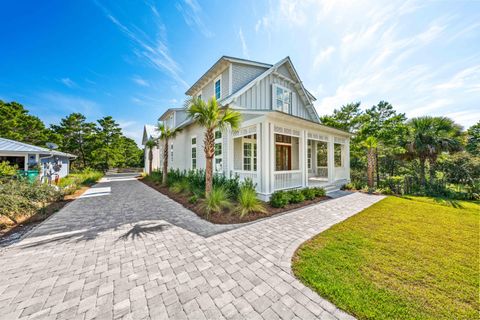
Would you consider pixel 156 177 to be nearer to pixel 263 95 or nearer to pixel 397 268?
pixel 263 95

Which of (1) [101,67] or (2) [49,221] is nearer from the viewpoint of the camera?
(2) [49,221]

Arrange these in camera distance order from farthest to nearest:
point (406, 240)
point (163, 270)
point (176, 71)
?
point (176, 71) → point (406, 240) → point (163, 270)

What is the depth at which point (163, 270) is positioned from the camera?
9.63 ft

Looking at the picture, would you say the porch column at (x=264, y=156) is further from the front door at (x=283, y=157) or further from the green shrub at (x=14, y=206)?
the green shrub at (x=14, y=206)

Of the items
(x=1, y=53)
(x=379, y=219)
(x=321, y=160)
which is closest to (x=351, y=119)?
(x=321, y=160)

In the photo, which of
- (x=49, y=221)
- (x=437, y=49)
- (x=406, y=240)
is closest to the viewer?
(x=406, y=240)

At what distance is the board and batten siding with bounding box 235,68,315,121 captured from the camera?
926 centimetres

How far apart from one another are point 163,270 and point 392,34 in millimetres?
11086

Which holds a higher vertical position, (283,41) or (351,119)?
(283,41)

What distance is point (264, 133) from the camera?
23.2ft

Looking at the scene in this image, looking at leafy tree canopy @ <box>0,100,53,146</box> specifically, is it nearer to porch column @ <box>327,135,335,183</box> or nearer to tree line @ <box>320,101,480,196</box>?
porch column @ <box>327,135,335,183</box>

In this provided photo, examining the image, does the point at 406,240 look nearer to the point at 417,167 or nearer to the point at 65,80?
the point at 417,167

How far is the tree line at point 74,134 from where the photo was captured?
1978 centimetres

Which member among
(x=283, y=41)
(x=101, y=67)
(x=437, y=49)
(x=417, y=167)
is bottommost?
(x=417, y=167)
